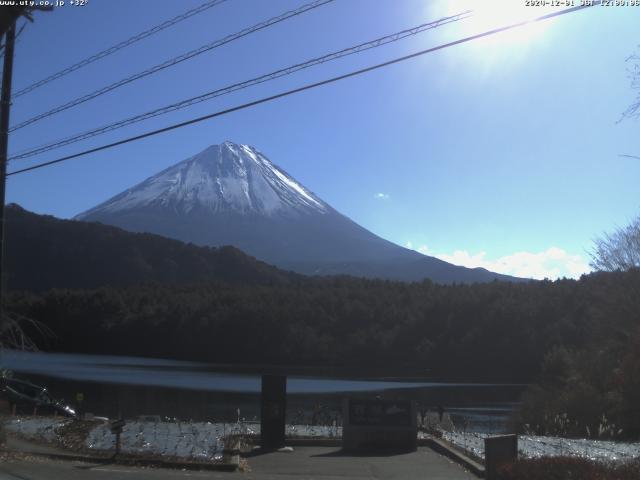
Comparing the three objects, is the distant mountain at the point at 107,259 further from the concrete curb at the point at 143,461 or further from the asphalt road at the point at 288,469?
the asphalt road at the point at 288,469

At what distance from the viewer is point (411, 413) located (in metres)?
19.0

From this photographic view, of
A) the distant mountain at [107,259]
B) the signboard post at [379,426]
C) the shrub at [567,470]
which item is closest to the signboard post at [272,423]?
the signboard post at [379,426]

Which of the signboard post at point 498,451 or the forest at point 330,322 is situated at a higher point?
the forest at point 330,322

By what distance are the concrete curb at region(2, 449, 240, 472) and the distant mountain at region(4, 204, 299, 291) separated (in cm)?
9975

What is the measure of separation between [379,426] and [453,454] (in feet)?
7.69

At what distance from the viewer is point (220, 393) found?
196ft

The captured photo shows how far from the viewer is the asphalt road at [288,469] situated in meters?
13.6

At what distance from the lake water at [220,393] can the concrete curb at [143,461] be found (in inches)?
715

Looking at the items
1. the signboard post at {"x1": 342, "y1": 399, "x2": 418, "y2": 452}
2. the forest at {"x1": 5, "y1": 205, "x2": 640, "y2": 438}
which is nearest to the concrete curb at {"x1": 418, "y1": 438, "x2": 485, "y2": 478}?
the signboard post at {"x1": 342, "y1": 399, "x2": 418, "y2": 452}

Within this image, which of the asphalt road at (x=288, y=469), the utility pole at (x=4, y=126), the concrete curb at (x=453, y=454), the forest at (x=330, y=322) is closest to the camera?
the asphalt road at (x=288, y=469)

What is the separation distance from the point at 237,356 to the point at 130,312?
16963 mm

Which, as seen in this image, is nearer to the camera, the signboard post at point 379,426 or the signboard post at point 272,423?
the signboard post at point 272,423

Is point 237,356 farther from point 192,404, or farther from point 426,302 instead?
point 192,404

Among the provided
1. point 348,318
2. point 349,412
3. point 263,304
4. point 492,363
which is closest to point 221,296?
point 263,304
